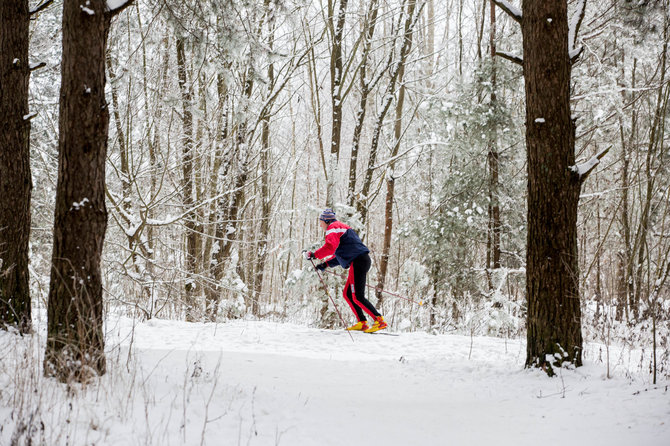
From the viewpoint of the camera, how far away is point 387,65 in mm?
12719

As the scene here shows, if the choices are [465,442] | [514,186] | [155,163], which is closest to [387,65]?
[514,186]

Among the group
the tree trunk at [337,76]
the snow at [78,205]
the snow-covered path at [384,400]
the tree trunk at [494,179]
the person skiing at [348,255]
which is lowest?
the snow-covered path at [384,400]

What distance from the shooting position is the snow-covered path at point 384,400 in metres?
3.43

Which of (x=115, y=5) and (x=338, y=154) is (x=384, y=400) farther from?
(x=338, y=154)

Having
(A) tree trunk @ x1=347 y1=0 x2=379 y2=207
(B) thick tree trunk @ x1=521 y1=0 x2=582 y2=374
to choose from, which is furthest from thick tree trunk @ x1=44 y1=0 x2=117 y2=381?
(A) tree trunk @ x1=347 y1=0 x2=379 y2=207

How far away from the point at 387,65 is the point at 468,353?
8.47m

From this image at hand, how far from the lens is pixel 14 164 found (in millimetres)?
5773

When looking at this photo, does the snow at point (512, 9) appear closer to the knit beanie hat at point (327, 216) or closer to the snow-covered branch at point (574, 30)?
the snow-covered branch at point (574, 30)

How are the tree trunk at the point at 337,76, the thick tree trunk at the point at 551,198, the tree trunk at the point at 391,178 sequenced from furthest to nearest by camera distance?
the tree trunk at the point at 391,178 → the tree trunk at the point at 337,76 → the thick tree trunk at the point at 551,198

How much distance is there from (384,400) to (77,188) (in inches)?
134

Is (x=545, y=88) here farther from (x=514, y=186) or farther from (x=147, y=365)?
(x=514, y=186)

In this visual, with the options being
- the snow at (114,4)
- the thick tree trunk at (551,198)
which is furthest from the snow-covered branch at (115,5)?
the thick tree trunk at (551,198)

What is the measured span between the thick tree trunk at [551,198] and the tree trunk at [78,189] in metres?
4.28

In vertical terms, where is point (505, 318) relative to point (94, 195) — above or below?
below
